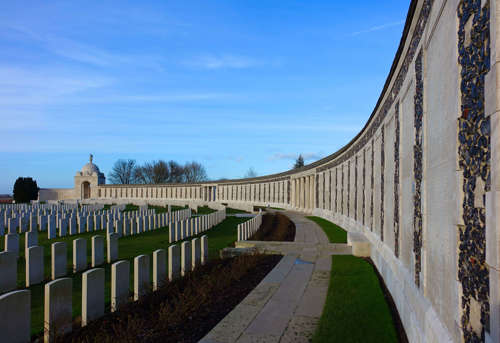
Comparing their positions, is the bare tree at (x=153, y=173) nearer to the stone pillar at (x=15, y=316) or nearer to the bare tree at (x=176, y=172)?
the bare tree at (x=176, y=172)

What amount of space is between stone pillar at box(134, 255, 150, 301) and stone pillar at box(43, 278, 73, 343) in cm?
143

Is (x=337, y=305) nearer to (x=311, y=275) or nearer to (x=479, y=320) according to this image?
(x=311, y=275)

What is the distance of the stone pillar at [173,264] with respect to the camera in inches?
285

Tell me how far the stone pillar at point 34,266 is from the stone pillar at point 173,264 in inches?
102

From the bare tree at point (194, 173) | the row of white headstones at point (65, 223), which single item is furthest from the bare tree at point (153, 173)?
the row of white headstones at point (65, 223)

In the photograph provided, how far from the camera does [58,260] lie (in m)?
7.70

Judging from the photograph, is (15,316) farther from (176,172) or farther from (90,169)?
(176,172)

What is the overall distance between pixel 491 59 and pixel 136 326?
4464 millimetres

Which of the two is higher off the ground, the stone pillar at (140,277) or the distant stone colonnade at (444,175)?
the distant stone colonnade at (444,175)

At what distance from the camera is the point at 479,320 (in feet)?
7.93

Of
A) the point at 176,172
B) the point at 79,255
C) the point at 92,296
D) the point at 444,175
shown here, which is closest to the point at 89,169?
the point at 176,172

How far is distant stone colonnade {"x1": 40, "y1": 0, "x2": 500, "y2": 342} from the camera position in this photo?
227 cm

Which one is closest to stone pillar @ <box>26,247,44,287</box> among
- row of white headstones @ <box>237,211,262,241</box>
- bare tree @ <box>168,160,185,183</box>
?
row of white headstones @ <box>237,211,262,241</box>

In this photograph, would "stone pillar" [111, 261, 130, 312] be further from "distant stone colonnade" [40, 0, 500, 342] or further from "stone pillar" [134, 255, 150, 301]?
"distant stone colonnade" [40, 0, 500, 342]
